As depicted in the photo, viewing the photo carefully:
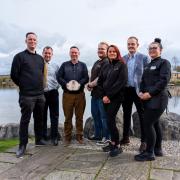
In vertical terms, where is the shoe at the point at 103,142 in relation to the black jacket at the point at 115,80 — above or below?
below

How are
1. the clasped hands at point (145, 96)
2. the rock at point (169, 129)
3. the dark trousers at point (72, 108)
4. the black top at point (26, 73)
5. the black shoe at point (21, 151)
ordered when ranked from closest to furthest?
the clasped hands at point (145, 96) < the black shoe at point (21, 151) < the black top at point (26, 73) < the dark trousers at point (72, 108) < the rock at point (169, 129)

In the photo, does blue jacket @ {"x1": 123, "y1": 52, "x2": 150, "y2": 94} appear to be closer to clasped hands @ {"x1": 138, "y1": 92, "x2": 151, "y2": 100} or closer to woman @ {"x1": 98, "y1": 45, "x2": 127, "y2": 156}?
woman @ {"x1": 98, "y1": 45, "x2": 127, "y2": 156}

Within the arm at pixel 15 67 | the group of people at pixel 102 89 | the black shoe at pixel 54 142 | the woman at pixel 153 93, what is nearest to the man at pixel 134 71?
the group of people at pixel 102 89

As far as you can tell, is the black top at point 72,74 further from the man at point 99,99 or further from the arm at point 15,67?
the arm at point 15,67

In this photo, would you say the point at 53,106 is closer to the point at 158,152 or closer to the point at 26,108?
the point at 26,108

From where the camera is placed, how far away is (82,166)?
514 centimetres

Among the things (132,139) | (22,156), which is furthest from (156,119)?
(22,156)

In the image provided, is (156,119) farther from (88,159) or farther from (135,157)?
(88,159)

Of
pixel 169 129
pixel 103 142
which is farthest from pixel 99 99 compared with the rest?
pixel 169 129

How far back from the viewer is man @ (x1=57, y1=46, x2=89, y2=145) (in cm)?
652

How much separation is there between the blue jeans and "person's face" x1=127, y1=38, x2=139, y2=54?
1.16 meters

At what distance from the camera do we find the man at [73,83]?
257 inches

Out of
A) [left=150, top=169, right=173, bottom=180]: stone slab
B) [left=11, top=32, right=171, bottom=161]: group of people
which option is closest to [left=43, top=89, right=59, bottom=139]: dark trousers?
[left=11, top=32, right=171, bottom=161]: group of people

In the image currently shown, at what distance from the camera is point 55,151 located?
6.04 metres
